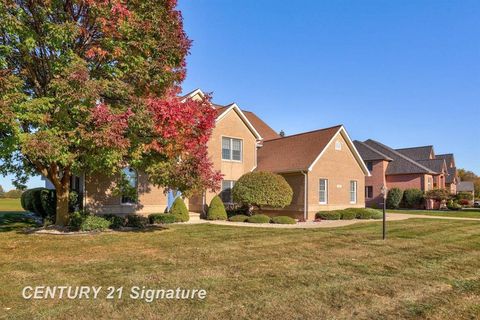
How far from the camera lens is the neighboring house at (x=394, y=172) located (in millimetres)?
43000

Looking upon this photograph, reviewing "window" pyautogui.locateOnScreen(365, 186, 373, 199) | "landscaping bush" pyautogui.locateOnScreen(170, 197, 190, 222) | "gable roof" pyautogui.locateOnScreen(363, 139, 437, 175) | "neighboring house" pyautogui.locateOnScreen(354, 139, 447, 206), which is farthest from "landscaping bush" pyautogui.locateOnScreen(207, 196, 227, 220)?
"gable roof" pyautogui.locateOnScreen(363, 139, 437, 175)

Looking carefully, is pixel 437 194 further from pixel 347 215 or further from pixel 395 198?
pixel 347 215

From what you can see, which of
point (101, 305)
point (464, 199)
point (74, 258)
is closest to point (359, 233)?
point (74, 258)

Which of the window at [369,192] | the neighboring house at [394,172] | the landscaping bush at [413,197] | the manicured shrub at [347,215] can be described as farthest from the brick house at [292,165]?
the landscaping bush at [413,197]

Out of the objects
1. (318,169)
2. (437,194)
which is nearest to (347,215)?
(318,169)

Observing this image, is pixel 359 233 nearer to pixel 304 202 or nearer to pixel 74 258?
pixel 304 202

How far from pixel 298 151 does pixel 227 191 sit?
5.71m

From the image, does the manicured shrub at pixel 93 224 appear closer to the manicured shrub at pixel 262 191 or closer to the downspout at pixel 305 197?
the manicured shrub at pixel 262 191

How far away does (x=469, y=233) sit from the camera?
1653 centimetres

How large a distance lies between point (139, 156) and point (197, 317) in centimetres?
862

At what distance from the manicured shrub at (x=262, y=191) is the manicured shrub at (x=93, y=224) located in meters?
8.74

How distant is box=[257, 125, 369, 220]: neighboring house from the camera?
24.0m

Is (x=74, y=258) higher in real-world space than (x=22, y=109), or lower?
lower

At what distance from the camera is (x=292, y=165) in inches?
975
